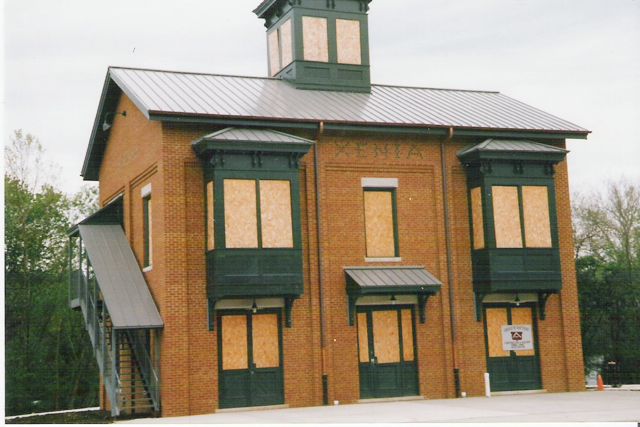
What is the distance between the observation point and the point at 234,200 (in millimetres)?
23750

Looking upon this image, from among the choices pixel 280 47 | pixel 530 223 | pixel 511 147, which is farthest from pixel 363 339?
pixel 280 47

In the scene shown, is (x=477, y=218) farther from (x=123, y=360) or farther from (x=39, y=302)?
(x=39, y=302)

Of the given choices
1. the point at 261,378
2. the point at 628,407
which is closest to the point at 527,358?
the point at 628,407

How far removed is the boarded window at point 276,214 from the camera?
23906 mm

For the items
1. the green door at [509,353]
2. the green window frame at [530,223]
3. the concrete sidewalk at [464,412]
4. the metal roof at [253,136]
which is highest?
the metal roof at [253,136]

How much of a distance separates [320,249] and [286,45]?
912cm

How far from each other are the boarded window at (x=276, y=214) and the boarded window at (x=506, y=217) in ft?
20.7

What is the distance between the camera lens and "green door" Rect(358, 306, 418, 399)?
25.6 metres

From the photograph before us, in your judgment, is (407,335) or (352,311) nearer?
(352,311)

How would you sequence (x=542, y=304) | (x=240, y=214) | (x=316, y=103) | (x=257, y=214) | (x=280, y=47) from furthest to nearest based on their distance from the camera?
(x=280, y=47), (x=316, y=103), (x=542, y=304), (x=257, y=214), (x=240, y=214)

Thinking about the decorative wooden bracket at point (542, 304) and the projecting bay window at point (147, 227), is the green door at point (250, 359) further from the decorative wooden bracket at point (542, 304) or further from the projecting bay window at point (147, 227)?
the decorative wooden bracket at point (542, 304)

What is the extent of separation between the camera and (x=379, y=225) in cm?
2652

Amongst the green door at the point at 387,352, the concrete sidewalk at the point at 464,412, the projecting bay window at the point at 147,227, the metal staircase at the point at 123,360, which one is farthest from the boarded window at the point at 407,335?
the projecting bay window at the point at 147,227

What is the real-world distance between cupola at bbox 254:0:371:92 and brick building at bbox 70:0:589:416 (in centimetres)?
97
